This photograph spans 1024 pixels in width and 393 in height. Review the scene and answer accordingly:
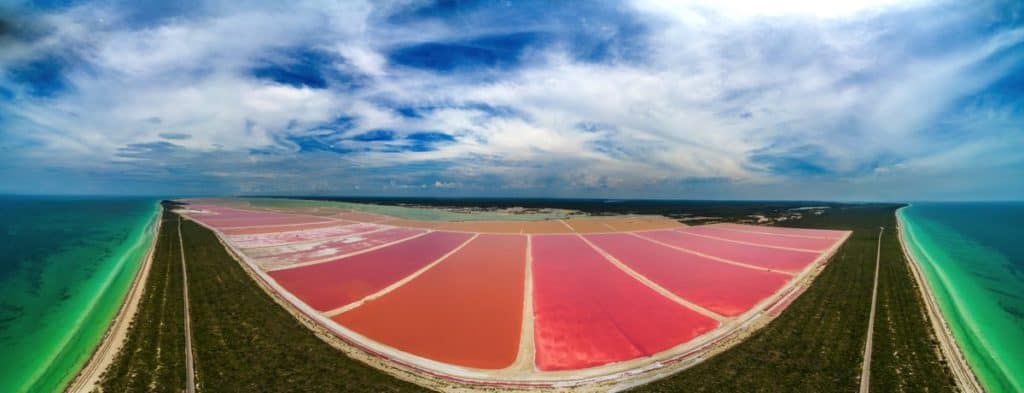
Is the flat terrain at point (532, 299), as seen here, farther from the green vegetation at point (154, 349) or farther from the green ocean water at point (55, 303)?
the green ocean water at point (55, 303)

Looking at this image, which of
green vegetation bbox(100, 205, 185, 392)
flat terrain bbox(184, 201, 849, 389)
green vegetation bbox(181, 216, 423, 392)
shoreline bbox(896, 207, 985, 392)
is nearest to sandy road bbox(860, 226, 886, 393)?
shoreline bbox(896, 207, 985, 392)

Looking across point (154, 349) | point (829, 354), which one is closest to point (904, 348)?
point (829, 354)

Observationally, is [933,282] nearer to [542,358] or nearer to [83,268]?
[542,358]

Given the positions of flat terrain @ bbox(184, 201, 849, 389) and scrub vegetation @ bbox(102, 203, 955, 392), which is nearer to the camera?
scrub vegetation @ bbox(102, 203, 955, 392)

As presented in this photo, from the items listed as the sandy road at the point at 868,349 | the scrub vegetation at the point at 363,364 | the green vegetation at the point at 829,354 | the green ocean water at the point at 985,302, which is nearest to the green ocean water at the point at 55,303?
the scrub vegetation at the point at 363,364

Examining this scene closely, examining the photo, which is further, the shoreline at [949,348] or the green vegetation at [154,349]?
the shoreline at [949,348]

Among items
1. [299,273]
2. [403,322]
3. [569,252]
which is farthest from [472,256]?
[403,322]

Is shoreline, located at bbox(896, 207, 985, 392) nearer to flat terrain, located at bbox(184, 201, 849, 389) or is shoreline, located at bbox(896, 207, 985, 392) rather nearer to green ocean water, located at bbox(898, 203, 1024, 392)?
green ocean water, located at bbox(898, 203, 1024, 392)
